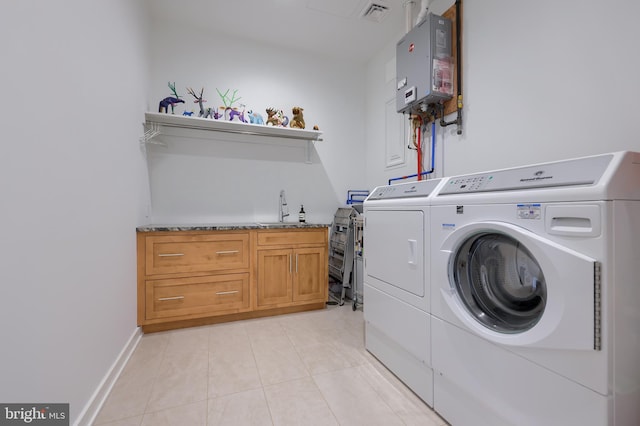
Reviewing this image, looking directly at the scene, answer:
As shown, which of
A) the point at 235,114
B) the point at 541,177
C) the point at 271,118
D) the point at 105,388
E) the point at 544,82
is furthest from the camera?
the point at 271,118

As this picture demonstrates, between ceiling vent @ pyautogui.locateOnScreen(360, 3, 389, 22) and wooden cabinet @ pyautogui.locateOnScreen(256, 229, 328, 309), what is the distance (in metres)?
1.96

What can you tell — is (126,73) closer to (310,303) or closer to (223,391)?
(223,391)

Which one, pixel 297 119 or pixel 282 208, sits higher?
pixel 297 119

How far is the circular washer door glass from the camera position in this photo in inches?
38.3

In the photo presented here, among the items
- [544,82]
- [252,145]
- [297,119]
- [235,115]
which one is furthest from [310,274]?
[544,82]

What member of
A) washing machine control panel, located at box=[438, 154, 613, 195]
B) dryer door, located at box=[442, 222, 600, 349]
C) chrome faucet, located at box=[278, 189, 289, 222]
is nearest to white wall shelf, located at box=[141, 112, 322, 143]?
chrome faucet, located at box=[278, 189, 289, 222]

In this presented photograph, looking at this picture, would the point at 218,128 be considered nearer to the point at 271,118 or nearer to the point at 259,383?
the point at 271,118

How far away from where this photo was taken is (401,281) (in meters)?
1.48

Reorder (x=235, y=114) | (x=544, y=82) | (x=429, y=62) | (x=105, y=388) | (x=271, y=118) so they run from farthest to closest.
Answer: (x=271, y=118)
(x=235, y=114)
(x=429, y=62)
(x=544, y=82)
(x=105, y=388)

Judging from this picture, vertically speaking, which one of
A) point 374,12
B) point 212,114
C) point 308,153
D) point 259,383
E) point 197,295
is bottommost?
point 259,383

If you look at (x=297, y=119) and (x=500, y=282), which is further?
(x=297, y=119)

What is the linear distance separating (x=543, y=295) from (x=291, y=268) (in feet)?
6.20

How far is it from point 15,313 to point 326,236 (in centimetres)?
207

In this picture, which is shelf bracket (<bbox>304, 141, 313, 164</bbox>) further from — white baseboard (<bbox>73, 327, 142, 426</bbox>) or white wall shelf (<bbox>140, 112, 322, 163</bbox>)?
white baseboard (<bbox>73, 327, 142, 426</bbox>)
